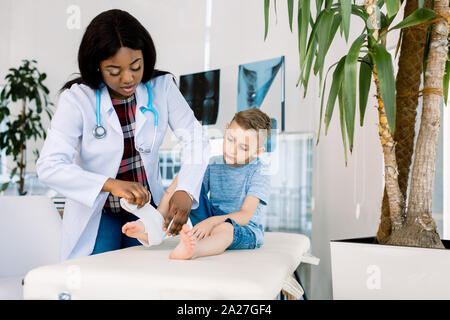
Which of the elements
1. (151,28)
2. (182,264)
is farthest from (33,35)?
(182,264)

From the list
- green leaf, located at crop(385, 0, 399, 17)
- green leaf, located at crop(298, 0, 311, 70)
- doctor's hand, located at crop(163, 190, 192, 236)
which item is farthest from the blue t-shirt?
green leaf, located at crop(385, 0, 399, 17)

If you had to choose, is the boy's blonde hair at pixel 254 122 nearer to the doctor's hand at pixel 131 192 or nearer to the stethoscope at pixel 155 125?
the stethoscope at pixel 155 125

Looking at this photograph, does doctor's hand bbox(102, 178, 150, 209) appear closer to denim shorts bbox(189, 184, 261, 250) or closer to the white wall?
denim shorts bbox(189, 184, 261, 250)

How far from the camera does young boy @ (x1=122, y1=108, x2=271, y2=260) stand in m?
1.05

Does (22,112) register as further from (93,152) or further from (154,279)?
(154,279)

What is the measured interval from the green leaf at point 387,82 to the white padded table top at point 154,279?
1.46 ft

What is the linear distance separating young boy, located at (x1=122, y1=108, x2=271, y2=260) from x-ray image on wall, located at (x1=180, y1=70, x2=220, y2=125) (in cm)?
51

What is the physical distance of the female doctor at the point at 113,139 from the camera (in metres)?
1.00

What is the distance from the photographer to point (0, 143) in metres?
3.05

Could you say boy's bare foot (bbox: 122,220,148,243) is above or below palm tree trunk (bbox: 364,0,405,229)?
below

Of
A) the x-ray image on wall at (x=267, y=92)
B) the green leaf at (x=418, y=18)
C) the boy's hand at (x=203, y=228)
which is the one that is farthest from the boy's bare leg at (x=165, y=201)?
the x-ray image on wall at (x=267, y=92)

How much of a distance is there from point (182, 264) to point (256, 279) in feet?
0.60
